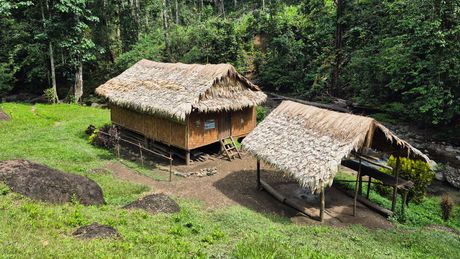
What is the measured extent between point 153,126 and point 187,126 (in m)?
3.08

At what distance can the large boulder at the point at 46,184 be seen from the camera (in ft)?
38.5

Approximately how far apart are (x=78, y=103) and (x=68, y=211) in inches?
1072

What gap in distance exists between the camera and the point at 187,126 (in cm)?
1931

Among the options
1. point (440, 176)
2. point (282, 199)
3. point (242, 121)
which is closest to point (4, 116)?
point (242, 121)

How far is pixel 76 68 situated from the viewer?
35.7 m

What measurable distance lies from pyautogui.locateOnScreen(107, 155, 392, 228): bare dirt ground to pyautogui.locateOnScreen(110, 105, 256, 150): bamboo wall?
4.73 feet

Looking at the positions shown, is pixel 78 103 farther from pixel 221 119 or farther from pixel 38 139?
pixel 221 119

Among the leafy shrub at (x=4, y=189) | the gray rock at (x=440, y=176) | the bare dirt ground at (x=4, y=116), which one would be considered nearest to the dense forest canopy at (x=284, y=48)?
the gray rock at (x=440, y=176)

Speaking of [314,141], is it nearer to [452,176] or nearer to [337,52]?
[452,176]

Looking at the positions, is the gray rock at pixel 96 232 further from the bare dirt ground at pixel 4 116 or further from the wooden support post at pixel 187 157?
the bare dirt ground at pixel 4 116

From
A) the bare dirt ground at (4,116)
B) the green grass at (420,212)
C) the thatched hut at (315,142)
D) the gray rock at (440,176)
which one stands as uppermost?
the thatched hut at (315,142)

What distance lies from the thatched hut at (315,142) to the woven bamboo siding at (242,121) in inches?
218

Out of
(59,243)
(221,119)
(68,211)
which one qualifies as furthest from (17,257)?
(221,119)

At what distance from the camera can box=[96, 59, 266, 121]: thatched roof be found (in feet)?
62.7
